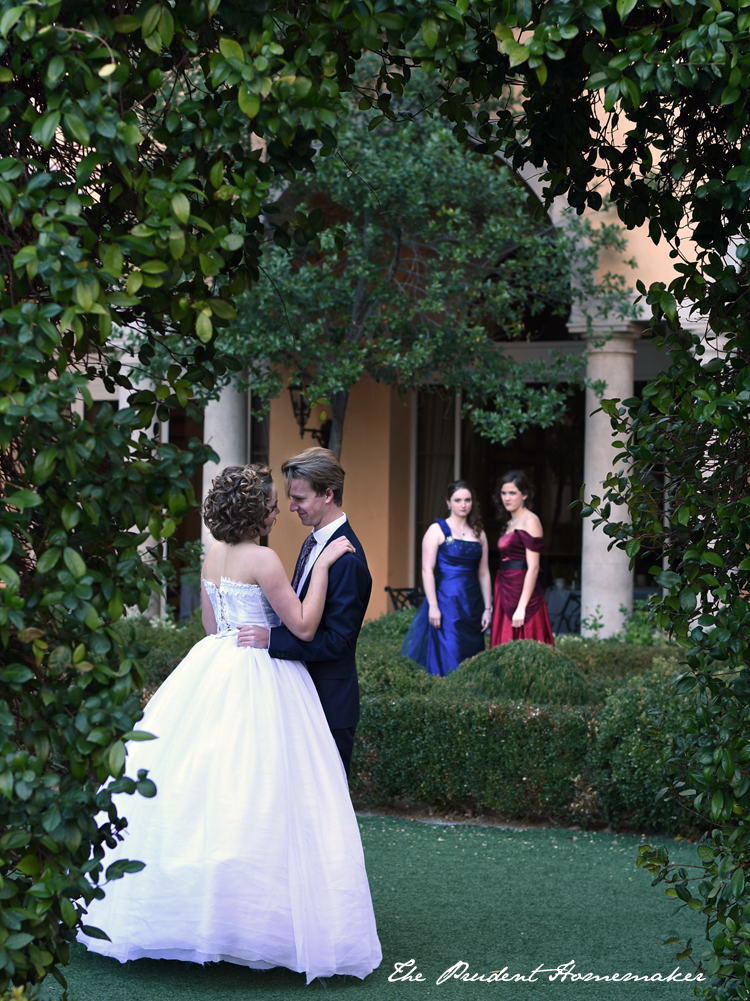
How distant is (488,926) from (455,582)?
13.3 feet

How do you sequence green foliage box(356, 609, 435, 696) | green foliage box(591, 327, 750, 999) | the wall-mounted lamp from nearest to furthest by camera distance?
green foliage box(591, 327, 750, 999) < green foliage box(356, 609, 435, 696) < the wall-mounted lamp

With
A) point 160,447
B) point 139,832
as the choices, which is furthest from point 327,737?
point 160,447

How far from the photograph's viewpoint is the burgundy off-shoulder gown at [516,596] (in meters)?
8.73

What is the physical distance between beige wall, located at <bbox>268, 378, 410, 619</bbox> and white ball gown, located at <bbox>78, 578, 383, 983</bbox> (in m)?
9.28

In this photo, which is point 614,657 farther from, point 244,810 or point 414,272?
point 244,810

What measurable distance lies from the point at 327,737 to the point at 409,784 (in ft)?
8.85

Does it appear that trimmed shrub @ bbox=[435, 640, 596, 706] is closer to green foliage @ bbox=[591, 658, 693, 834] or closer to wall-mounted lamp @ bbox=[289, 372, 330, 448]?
green foliage @ bbox=[591, 658, 693, 834]

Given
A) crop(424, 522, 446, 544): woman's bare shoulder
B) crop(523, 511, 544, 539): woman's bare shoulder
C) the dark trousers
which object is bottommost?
the dark trousers

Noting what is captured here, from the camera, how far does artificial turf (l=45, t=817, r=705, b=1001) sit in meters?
3.89

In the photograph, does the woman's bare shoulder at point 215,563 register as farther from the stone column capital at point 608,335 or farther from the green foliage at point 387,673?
the stone column capital at point 608,335

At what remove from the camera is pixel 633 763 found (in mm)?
6062

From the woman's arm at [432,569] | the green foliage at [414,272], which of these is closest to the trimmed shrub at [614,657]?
the woman's arm at [432,569]

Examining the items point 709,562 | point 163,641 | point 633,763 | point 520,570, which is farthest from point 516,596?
point 709,562

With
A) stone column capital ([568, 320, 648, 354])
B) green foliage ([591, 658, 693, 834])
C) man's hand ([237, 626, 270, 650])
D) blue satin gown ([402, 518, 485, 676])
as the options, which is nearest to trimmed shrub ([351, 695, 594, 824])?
green foliage ([591, 658, 693, 834])
